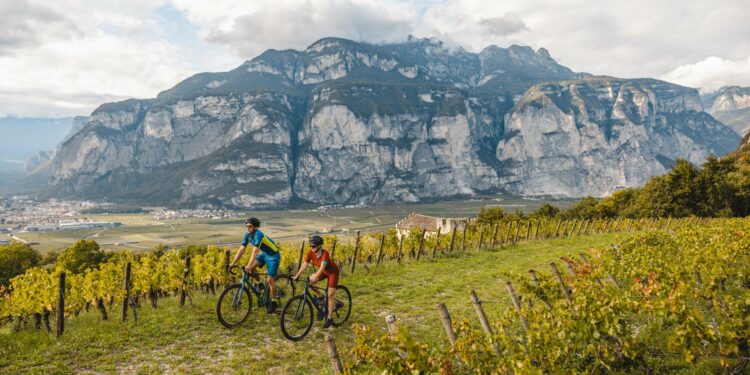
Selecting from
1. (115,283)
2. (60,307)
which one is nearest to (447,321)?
(60,307)

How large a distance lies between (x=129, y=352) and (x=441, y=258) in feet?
55.1

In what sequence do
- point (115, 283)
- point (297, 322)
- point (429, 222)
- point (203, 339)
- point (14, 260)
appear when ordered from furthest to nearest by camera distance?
point (429, 222) → point (14, 260) → point (115, 283) → point (297, 322) → point (203, 339)

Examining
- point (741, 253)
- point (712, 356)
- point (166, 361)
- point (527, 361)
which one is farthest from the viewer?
point (741, 253)

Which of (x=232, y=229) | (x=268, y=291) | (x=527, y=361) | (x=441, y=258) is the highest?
(x=527, y=361)

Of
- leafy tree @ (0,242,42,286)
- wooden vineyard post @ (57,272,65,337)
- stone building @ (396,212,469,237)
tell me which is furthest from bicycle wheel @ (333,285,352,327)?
stone building @ (396,212,469,237)

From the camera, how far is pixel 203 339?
959cm

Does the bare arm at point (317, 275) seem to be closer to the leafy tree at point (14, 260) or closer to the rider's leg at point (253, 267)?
the rider's leg at point (253, 267)

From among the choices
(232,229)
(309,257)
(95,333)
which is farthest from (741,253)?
(232,229)

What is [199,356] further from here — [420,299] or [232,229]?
[232,229]

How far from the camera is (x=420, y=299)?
13.7 meters

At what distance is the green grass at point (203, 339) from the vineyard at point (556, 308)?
8.2 inches

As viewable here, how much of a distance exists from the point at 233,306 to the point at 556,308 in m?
7.59

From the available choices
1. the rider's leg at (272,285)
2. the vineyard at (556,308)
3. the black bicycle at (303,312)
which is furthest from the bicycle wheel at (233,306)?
the black bicycle at (303,312)

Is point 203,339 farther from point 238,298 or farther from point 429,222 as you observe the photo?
point 429,222
